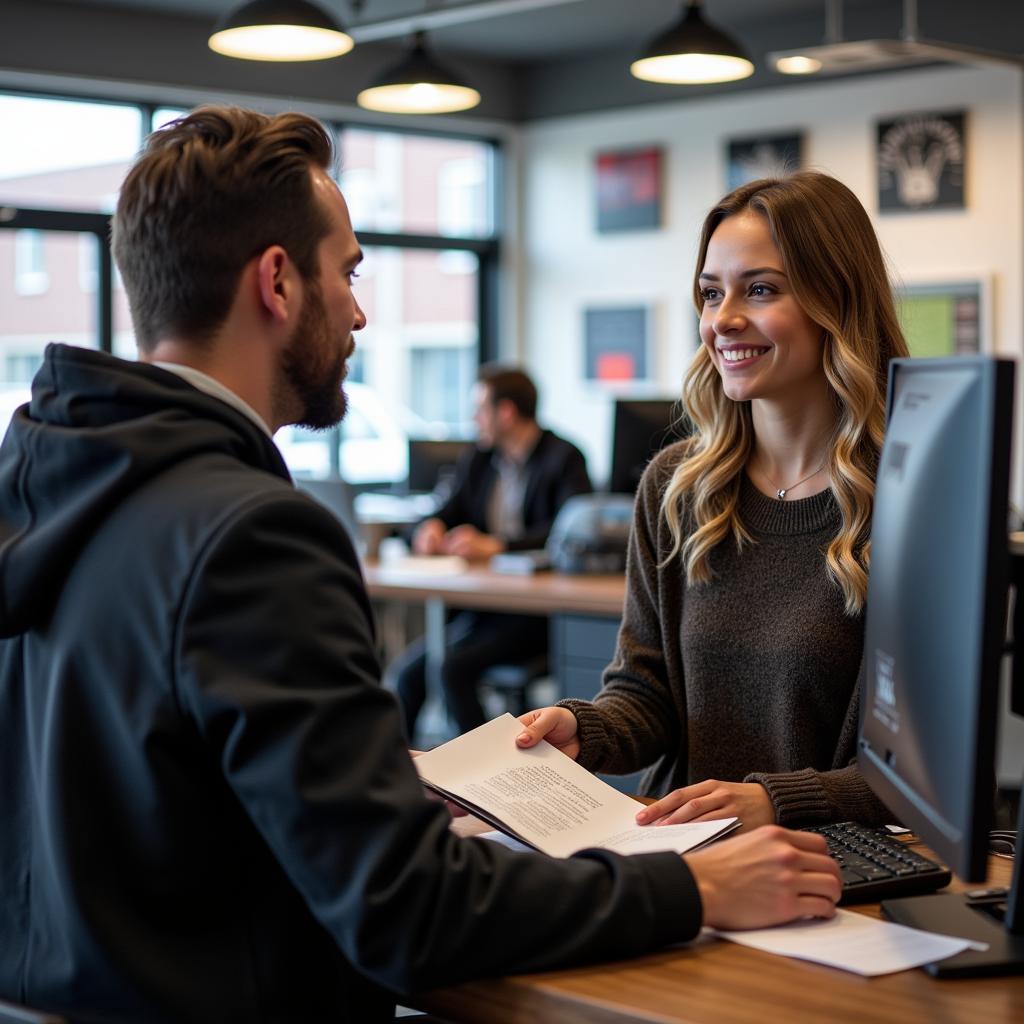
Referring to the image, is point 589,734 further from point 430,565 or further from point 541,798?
point 430,565

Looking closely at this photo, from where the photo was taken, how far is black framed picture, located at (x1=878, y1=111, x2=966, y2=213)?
650 cm

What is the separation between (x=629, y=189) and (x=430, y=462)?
234cm

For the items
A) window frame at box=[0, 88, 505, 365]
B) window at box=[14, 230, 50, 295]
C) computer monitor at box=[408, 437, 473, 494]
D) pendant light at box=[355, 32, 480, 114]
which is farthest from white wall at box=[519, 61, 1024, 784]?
window at box=[14, 230, 50, 295]

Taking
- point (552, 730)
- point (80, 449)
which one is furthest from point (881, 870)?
point (80, 449)

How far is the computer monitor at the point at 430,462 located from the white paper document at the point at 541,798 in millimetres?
4390

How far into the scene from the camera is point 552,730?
1786mm

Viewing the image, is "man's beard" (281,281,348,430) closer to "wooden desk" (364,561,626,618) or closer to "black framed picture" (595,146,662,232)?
"wooden desk" (364,561,626,618)

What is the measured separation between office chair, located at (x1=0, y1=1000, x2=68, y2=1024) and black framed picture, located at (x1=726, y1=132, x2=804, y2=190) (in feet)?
20.9

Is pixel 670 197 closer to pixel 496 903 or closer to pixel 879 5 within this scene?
pixel 879 5

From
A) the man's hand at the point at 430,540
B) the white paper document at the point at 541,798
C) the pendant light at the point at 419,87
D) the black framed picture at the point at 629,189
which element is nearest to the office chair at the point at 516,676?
the man's hand at the point at 430,540

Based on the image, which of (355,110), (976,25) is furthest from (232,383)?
(355,110)

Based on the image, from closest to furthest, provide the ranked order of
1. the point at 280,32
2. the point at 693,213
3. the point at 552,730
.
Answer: the point at 552,730
the point at 280,32
the point at 693,213

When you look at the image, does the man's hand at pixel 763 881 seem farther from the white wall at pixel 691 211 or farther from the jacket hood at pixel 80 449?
the white wall at pixel 691 211

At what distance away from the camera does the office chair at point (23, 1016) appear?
0.96 meters
